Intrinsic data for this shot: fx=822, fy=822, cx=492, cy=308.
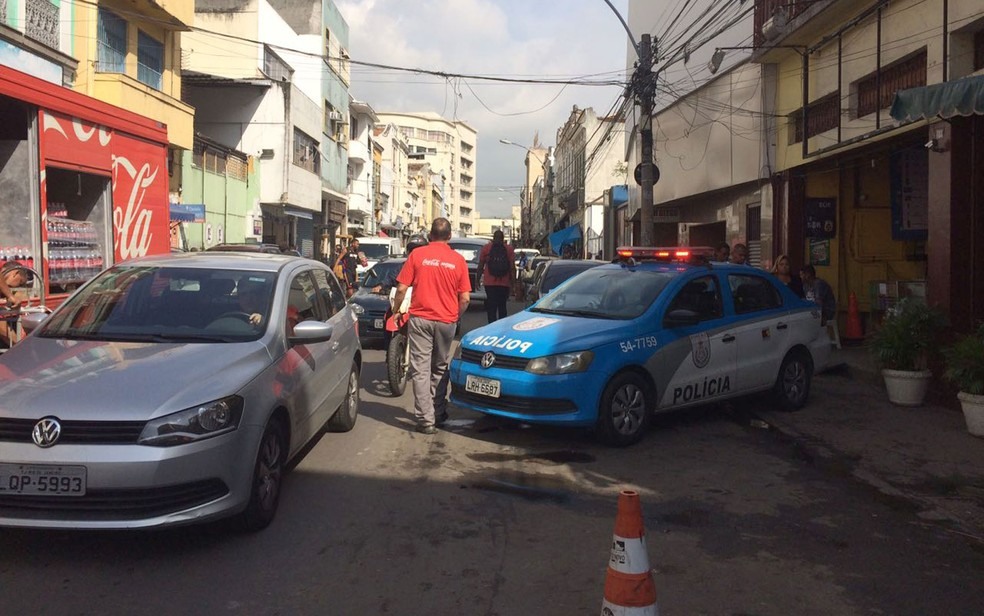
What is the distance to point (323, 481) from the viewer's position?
19.4 ft

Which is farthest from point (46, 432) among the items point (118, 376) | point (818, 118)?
point (818, 118)

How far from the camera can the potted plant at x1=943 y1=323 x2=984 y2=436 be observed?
7406 mm

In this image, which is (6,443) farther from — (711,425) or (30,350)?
(711,425)

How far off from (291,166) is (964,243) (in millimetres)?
26301

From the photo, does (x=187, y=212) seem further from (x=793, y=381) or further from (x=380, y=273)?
(x=793, y=381)

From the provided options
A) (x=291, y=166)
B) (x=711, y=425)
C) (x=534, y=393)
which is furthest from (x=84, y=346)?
(x=291, y=166)

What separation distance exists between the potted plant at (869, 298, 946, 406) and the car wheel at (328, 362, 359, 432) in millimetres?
5697

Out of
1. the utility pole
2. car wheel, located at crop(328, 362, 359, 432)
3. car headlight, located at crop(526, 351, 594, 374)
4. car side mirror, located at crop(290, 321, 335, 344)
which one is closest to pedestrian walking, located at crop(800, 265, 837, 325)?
the utility pole

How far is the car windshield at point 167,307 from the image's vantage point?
17.4 feet

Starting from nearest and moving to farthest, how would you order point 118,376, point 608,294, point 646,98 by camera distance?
point 118,376 < point 608,294 < point 646,98

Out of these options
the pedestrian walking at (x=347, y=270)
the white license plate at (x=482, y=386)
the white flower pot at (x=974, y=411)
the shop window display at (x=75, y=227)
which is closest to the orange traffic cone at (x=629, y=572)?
the white license plate at (x=482, y=386)

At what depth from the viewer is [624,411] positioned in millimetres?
7016

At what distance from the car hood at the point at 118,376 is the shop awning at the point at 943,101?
5912mm

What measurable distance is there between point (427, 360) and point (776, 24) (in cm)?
1033
